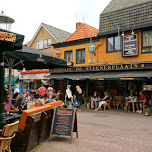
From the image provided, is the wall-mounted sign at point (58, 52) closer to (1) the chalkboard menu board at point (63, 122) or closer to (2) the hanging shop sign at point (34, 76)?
(2) the hanging shop sign at point (34, 76)

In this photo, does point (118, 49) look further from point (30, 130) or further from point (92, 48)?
point (30, 130)

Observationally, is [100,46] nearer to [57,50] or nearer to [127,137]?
[57,50]

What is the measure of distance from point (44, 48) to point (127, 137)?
1981 cm

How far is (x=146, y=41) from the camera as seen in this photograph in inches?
520

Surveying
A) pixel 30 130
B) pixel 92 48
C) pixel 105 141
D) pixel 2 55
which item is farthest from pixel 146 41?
pixel 2 55

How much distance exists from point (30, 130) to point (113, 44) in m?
11.9

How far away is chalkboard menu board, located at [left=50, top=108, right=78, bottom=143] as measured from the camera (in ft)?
17.6

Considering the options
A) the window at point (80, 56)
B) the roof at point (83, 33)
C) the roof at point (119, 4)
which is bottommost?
the window at point (80, 56)

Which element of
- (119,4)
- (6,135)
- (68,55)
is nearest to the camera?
(6,135)

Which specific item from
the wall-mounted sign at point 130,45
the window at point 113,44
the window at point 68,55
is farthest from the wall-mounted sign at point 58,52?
the wall-mounted sign at point 130,45

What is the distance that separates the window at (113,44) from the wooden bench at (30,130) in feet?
34.7

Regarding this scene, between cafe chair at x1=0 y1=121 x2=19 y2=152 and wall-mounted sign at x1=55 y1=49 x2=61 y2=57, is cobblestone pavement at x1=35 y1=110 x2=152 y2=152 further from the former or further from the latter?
wall-mounted sign at x1=55 y1=49 x2=61 y2=57

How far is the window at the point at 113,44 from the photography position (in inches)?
565

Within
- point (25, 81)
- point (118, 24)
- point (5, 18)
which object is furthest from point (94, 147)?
point (25, 81)
